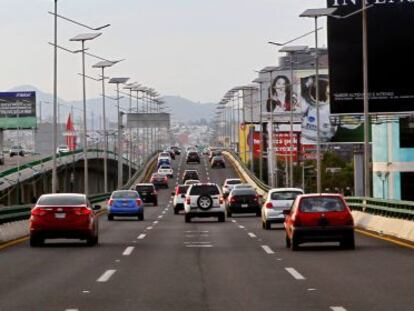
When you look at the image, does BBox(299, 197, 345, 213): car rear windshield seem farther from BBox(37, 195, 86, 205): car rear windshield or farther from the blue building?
the blue building

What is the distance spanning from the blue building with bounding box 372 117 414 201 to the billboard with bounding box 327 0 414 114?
31.0m

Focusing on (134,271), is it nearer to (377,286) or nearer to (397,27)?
(377,286)

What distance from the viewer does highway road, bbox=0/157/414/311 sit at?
15.3 meters

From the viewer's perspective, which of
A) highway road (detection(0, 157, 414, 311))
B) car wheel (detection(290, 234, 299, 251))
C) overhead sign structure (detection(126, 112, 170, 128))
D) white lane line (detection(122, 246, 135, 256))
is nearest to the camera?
highway road (detection(0, 157, 414, 311))

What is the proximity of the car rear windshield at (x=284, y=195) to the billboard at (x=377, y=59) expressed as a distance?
1287cm

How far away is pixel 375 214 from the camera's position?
3928 cm

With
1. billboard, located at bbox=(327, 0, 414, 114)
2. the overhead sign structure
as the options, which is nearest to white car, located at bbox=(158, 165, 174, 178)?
the overhead sign structure

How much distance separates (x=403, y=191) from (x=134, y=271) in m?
66.2

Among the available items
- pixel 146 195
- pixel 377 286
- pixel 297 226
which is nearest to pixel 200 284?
pixel 377 286

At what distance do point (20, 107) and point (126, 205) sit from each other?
8211 cm

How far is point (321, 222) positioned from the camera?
87.7 ft

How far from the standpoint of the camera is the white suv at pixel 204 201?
47781 millimetres

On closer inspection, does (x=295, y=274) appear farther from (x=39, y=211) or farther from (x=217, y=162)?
(x=217, y=162)

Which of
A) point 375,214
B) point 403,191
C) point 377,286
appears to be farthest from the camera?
point 403,191
